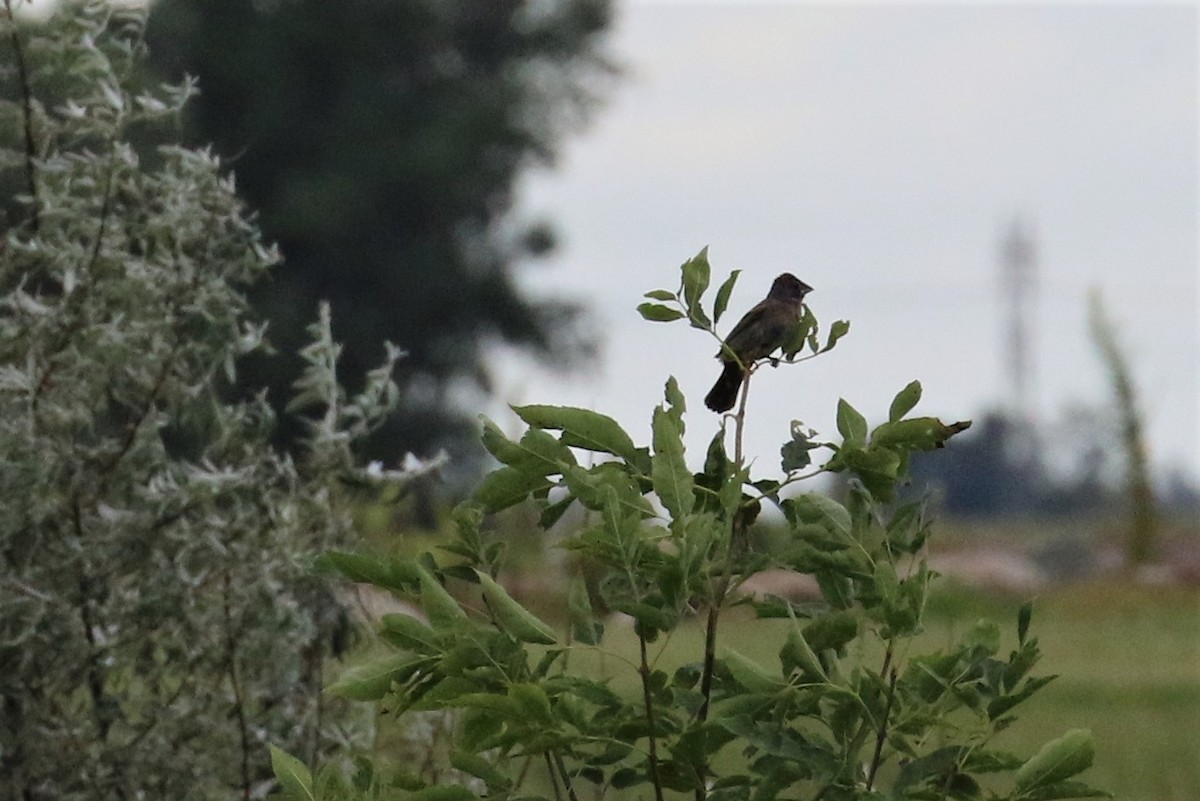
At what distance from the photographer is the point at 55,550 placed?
11.6 ft

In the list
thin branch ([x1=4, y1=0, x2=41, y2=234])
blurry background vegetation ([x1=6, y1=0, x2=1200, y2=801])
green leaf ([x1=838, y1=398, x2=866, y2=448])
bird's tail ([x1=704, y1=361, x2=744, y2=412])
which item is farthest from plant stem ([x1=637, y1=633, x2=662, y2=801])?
blurry background vegetation ([x1=6, y1=0, x2=1200, y2=801])

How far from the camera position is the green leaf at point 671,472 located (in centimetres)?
199

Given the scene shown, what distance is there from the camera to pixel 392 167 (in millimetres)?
28094

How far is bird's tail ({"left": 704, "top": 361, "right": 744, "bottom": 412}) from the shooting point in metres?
2.72

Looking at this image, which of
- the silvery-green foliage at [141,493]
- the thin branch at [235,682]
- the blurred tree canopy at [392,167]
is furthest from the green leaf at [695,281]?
the blurred tree canopy at [392,167]

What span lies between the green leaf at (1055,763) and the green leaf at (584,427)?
55 cm

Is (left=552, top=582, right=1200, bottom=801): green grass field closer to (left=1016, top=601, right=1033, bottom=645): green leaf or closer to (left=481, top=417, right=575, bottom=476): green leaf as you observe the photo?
(left=1016, top=601, right=1033, bottom=645): green leaf

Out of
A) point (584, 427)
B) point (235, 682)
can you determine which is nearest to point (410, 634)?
point (584, 427)

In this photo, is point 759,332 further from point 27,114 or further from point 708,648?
point 27,114

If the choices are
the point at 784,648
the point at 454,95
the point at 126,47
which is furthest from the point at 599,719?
the point at 454,95

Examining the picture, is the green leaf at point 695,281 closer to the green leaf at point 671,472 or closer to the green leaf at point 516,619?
the green leaf at point 671,472

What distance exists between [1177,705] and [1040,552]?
1858 cm

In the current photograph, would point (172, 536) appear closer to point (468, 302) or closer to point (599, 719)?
point (599, 719)

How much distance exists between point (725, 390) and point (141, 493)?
132 centimetres
